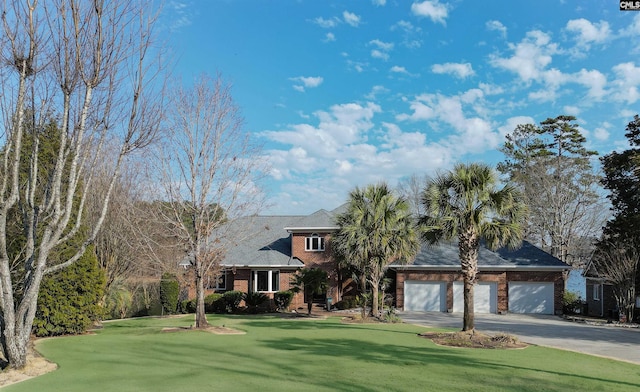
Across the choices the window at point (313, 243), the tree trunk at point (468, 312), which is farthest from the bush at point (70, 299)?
the window at point (313, 243)

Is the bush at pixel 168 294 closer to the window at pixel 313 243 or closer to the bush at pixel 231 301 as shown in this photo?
the bush at pixel 231 301

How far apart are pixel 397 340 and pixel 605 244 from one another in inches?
794

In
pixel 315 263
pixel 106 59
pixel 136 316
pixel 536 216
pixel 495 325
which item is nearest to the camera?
pixel 106 59

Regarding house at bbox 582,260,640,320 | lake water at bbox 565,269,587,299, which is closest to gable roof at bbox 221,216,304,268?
house at bbox 582,260,640,320

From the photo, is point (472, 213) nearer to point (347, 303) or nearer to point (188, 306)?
point (347, 303)

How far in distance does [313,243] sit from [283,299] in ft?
17.2

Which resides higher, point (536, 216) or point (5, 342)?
point (536, 216)

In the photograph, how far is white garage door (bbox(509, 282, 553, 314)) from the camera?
31797mm

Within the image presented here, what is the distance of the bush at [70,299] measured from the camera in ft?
56.6

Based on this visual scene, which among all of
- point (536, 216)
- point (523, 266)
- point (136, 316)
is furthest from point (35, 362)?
point (536, 216)

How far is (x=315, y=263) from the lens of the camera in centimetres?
3397

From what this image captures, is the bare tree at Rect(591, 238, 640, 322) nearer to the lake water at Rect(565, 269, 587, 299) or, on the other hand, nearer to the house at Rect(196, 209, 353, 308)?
the house at Rect(196, 209, 353, 308)

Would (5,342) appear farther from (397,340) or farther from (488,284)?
(488,284)

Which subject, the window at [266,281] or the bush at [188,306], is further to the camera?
the window at [266,281]
